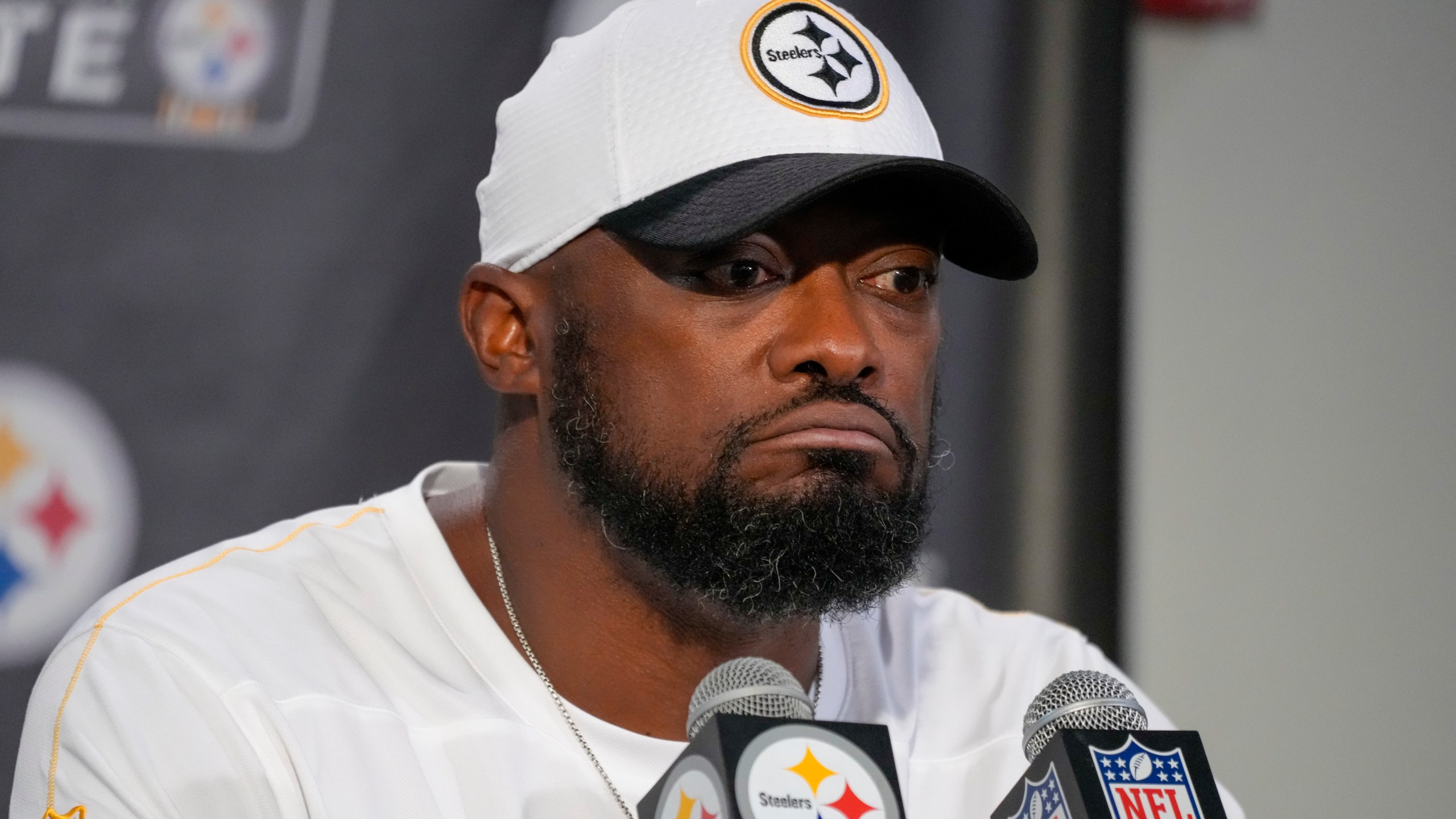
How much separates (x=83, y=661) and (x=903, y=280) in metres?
0.85

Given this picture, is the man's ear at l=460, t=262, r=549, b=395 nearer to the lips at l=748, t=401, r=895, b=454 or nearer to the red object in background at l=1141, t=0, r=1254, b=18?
the lips at l=748, t=401, r=895, b=454

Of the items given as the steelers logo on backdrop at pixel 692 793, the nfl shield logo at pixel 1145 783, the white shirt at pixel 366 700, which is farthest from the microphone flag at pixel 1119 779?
the white shirt at pixel 366 700

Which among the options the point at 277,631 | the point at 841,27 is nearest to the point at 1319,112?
the point at 841,27

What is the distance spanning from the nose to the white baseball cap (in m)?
0.10

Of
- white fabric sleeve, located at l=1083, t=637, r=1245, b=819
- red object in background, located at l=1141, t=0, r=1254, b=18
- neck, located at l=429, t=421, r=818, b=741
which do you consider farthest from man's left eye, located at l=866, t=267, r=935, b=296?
red object in background, located at l=1141, t=0, r=1254, b=18

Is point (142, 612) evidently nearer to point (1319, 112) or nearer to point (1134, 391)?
point (1134, 391)

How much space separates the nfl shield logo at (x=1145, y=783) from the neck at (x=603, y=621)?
58 cm

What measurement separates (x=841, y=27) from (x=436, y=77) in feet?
3.05

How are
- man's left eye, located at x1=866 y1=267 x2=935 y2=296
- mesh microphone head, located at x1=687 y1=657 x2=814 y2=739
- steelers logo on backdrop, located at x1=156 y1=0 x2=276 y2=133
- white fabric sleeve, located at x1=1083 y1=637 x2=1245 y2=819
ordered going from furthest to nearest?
steelers logo on backdrop, located at x1=156 y1=0 x2=276 y2=133
white fabric sleeve, located at x1=1083 y1=637 x2=1245 y2=819
man's left eye, located at x1=866 y1=267 x2=935 y2=296
mesh microphone head, located at x1=687 y1=657 x2=814 y2=739

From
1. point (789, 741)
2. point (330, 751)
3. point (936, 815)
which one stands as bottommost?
point (936, 815)

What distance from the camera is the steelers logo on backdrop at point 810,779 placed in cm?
81

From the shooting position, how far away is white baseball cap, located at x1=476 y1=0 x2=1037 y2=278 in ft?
4.48

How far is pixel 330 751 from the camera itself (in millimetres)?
1282

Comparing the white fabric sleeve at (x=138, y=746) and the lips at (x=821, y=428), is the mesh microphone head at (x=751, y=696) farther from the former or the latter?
the white fabric sleeve at (x=138, y=746)
